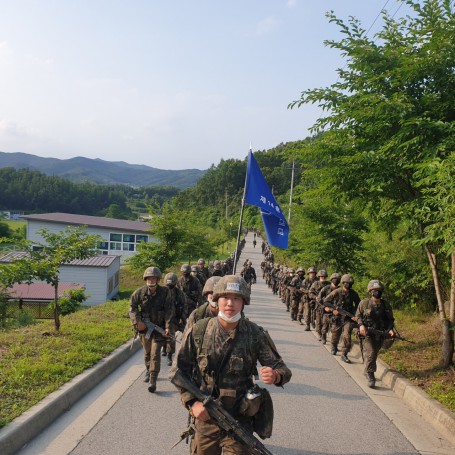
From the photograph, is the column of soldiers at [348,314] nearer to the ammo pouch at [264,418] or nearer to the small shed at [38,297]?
the ammo pouch at [264,418]

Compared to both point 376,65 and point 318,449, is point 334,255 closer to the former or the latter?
point 376,65

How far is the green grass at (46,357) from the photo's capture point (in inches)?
208

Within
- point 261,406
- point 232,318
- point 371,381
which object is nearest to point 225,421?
point 261,406

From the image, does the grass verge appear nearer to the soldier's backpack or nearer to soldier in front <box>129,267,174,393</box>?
the soldier's backpack

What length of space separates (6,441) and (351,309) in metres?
6.82

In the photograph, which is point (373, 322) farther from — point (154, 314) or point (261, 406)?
point (261, 406)

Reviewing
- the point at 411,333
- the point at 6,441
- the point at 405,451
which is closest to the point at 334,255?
the point at 411,333

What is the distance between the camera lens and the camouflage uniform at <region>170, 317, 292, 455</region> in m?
3.40

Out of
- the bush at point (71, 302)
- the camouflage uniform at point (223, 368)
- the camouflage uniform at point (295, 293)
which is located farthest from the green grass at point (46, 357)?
the bush at point (71, 302)

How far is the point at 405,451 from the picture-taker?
4816 mm

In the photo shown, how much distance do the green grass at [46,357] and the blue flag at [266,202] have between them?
12.2ft

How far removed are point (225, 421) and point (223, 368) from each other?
37 centimetres

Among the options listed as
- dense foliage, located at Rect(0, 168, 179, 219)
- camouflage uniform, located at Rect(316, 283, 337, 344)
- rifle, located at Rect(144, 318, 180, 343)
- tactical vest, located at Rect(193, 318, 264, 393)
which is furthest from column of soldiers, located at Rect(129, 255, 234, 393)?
dense foliage, located at Rect(0, 168, 179, 219)

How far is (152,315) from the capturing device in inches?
280
